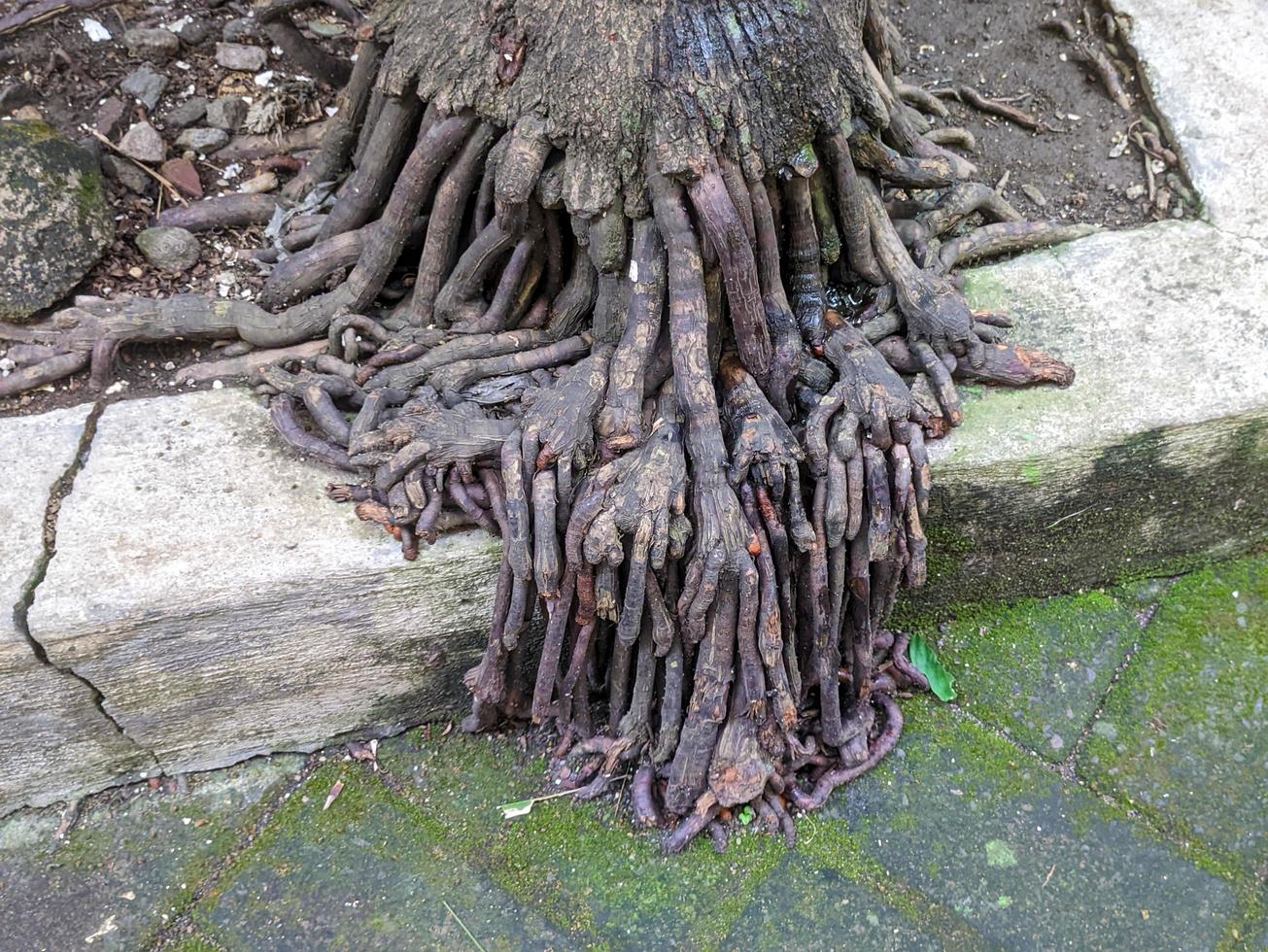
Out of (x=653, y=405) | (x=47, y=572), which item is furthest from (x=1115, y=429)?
(x=47, y=572)

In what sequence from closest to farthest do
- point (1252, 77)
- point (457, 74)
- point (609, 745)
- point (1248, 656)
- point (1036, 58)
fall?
point (457, 74) → point (609, 745) → point (1248, 656) → point (1252, 77) → point (1036, 58)

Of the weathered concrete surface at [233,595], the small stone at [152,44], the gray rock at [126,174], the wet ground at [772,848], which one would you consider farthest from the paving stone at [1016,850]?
the small stone at [152,44]

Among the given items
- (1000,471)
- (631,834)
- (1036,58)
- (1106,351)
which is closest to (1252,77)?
(1036,58)

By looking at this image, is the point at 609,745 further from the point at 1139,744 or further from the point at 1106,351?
the point at 1106,351

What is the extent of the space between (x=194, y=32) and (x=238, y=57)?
0.17m

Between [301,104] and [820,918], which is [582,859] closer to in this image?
[820,918]

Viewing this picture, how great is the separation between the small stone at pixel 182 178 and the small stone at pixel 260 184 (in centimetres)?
12

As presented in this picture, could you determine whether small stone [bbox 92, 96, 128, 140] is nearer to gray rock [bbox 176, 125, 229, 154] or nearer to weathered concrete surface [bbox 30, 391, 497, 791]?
gray rock [bbox 176, 125, 229, 154]

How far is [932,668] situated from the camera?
2557 mm

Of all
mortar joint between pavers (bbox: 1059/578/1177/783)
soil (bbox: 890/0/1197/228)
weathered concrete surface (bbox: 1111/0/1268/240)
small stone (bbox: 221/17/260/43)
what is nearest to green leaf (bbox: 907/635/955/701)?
mortar joint between pavers (bbox: 1059/578/1177/783)

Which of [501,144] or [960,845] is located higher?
[501,144]

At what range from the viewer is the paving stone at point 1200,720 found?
2.28 metres

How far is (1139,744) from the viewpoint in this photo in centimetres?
240

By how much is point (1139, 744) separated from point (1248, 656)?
0.41 metres
